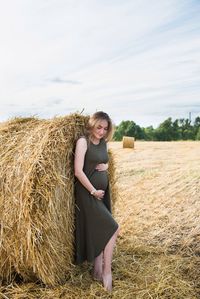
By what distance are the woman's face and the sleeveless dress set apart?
0.12 m

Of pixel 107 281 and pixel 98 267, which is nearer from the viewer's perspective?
pixel 107 281

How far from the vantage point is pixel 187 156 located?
1322cm

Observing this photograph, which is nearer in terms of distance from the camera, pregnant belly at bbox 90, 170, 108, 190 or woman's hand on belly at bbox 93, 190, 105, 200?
woman's hand on belly at bbox 93, 190, 105, 200

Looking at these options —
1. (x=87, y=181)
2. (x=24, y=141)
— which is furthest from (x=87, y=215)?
(x=24, y=141)

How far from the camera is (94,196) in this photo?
4.41 meters

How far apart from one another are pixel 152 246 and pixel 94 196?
4.83 ft

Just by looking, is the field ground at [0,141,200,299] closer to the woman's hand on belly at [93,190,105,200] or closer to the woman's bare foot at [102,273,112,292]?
the woman's bare foot at [102,273,112,292]

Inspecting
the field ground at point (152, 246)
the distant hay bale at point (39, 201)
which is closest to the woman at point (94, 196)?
the distant hay bale at point (39, 201)

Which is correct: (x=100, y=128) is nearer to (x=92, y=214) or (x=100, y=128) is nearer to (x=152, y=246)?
(x=92, y=214)

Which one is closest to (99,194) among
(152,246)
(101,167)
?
(101,167)

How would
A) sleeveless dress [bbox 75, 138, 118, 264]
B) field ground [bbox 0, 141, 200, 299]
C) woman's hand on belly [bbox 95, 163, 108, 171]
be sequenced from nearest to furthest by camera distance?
field ground [bbox 0, 141, 200, 299]
sleeveless dress [bbox 75, 138, 118, 264]
woman's hand on belly [bbox 95, 163, 108, 171]

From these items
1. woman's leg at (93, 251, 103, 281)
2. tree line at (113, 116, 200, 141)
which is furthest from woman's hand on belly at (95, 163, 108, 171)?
tree line at (113, 116, 200, 141)

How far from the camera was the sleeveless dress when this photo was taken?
14.4ft

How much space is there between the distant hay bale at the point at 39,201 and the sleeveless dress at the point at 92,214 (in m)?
0.09
